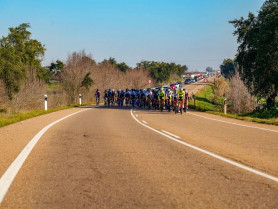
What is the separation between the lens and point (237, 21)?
1207 inches

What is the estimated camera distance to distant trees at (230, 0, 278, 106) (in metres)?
25.5

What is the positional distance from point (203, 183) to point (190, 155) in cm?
255

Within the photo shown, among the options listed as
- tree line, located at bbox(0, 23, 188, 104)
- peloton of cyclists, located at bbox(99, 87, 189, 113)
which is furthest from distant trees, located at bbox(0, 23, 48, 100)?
peloton of cyclists, located at bbox(99, 87, 189, 113)

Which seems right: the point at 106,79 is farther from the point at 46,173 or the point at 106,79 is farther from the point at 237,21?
the point at 46,173

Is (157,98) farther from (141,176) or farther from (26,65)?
(26,65)

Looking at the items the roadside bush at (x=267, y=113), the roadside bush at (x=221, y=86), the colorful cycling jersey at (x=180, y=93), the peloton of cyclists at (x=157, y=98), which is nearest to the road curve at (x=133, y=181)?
the colorful cycling jersey at (x=180, y=93)

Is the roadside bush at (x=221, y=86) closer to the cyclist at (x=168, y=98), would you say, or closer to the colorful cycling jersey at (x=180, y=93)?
the cyclist at (x=168, y=98)

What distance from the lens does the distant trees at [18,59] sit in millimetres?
47031

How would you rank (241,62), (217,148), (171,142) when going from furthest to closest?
(241,62)
(171,142)
(217,148)

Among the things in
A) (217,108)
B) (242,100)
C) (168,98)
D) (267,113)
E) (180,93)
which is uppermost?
(180,93)

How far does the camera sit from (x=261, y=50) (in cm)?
2600

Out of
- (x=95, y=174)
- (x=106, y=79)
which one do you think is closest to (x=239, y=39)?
(x=95, y=174)

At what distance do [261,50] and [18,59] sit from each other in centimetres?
3403

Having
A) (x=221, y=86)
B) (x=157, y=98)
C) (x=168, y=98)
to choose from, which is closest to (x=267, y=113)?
(x=168, y=98)
